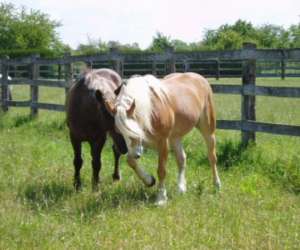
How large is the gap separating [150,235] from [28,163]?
10.9 ft

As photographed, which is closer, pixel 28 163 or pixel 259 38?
pixel 28 163

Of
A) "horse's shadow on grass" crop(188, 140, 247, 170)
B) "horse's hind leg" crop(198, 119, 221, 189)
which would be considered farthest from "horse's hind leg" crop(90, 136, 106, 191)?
"horse's shadow on grass" crop(188, 140, 247, 170)

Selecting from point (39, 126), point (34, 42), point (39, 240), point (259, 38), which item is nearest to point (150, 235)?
point (39, 240)

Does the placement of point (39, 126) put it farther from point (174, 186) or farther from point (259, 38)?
point (259, 38)

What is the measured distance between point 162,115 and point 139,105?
454 millimetres

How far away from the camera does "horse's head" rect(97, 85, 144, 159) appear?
477cm

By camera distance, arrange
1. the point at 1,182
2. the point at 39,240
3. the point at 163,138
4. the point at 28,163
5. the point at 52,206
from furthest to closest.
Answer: the point at 28,163 < the point at 1,182 < the point at 163,138 < the point at 52,206 < the point at 39,240

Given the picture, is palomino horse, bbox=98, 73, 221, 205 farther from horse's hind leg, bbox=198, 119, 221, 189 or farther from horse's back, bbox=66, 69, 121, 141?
horse's back, bbox=66, 69, 121, 141

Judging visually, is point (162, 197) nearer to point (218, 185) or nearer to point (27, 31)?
point (218, 185)

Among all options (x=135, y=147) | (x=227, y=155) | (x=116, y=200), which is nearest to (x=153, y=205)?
(x=116, y=200)

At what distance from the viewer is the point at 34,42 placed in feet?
166

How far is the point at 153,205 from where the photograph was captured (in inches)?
204

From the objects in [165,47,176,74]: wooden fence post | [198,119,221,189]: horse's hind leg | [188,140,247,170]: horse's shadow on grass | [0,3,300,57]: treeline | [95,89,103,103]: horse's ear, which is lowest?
[188,140,247,170]: horse's shadow on grass

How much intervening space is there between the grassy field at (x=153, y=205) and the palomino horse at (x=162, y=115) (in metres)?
0.38
